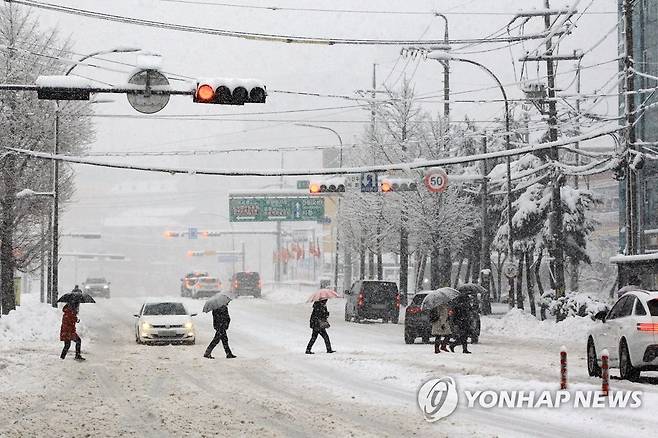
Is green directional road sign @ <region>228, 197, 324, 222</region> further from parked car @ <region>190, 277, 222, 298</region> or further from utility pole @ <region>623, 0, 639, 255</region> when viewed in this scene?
utility pole @ <region>623, 0, 639, 255</region>

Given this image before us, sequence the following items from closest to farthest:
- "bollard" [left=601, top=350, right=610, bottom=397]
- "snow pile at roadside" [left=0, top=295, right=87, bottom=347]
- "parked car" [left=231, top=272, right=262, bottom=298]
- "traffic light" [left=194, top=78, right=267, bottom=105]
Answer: "bollard" [left=601, top=350, right=610, bottom=397]
"traffic light" [left=194, top=78, right=267, bottom=105]
"snow pile at roadside" [left=0, top=295, right=87, bottom=347]
"parked car" [left=231, top=272, right=262, bottom=298]

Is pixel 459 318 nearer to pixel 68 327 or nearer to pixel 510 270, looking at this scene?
pixel 68 327

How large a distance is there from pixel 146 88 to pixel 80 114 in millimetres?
28020

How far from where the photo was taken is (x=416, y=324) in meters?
31.7

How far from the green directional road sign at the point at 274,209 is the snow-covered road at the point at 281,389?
43563 millimetres

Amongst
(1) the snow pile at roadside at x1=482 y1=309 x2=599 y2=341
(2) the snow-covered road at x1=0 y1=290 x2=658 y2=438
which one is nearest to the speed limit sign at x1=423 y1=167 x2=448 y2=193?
(1) the snow pile at roadside at x1=482 y1=309 x2=599 y2=341

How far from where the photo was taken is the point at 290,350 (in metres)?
29.9

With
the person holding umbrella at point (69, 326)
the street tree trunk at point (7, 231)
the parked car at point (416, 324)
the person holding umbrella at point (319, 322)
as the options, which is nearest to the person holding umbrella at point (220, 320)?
the person holding umbrella at point (319, 322)

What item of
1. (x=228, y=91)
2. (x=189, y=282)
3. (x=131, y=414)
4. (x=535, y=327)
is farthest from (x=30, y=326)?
(x=189, y=282)

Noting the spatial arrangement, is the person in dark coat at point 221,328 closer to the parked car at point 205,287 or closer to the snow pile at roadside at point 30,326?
the snow pile at roadside at point 30,326

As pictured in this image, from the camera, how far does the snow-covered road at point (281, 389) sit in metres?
13.7

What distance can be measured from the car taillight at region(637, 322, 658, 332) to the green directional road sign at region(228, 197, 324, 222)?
59.8m

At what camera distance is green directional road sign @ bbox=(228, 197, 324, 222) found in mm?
77875

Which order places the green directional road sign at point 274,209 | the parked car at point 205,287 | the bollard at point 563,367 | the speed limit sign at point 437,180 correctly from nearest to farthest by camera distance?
the bollard at point 563,367 < the speed limit sign at point 437,180 < the parked car at point 205,287 < the green directional road sign at point 274,209
